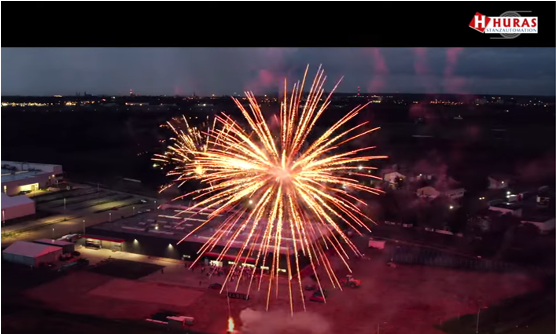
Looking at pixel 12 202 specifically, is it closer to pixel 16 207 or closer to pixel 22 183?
pixel 16 207

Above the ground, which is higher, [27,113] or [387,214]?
[27,113]

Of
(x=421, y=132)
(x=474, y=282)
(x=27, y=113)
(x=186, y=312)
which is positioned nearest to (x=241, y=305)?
(x=186, y=312)

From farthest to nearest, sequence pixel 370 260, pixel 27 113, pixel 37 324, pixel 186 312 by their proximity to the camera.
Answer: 1. pixel 27 113
2. pixel 370 260
3. pixel 186 312
4. pixel 37 324

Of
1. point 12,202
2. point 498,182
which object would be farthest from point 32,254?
point 498,182

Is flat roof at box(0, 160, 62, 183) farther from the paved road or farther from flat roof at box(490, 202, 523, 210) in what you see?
flat roof at box(490, 202, 523, 210)

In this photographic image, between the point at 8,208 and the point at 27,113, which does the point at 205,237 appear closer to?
the point at 8,208
